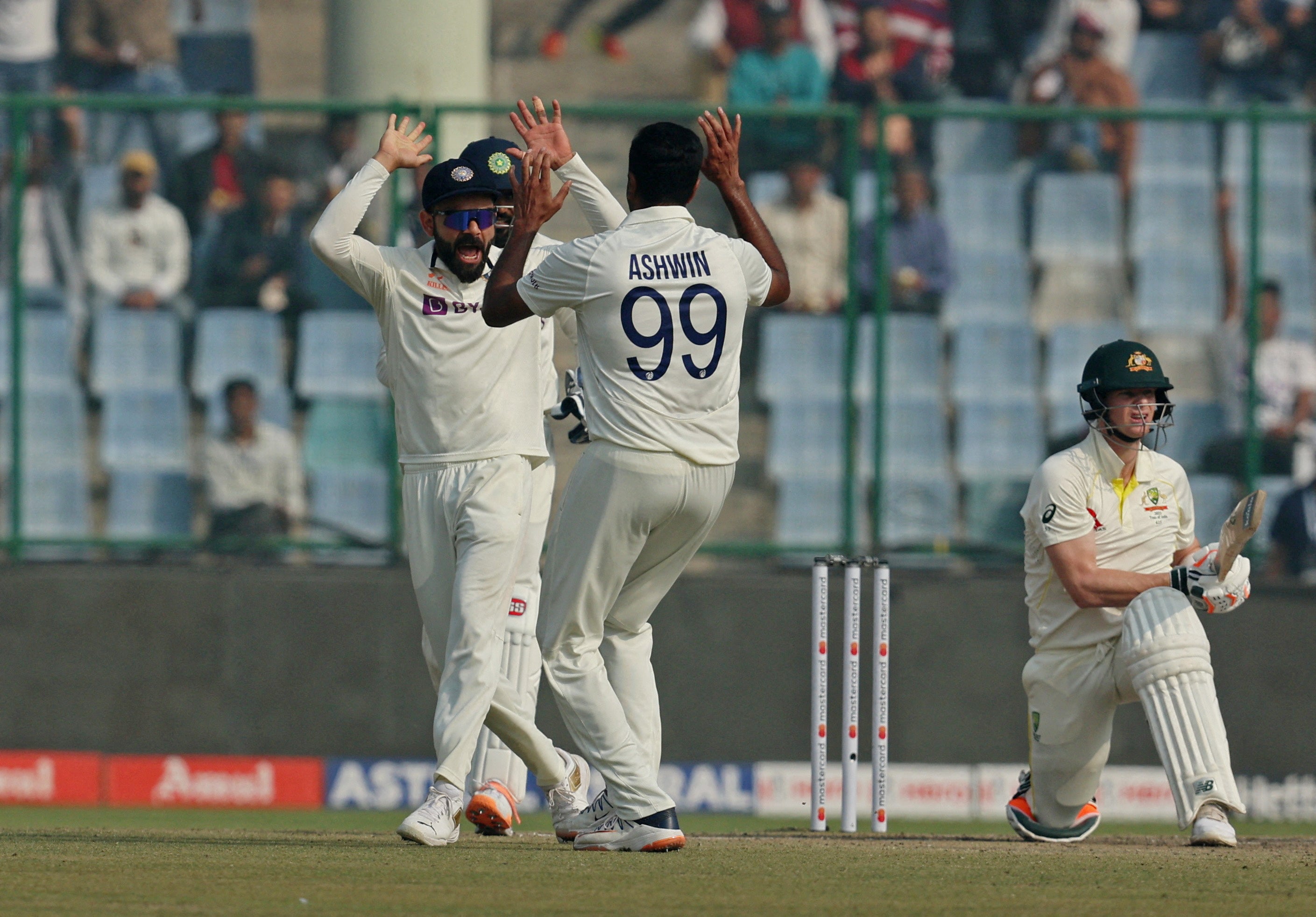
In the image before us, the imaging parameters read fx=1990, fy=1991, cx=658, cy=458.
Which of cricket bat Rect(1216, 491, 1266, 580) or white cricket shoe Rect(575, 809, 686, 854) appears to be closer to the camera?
white cricket shoe Rect(575, 809, 686, 854)

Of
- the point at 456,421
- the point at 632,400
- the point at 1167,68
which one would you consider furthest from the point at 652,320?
the point at 1167,68

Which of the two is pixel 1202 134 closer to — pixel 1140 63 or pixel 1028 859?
pixel 1140 63

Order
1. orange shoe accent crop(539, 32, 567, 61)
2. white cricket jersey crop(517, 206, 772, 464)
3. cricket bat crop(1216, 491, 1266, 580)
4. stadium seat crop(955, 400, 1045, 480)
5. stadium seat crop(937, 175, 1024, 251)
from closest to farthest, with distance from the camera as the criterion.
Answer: white cricket jersey crop(517, 206, 772, 464)
cricket bat crop(1216, 491, 1266, 580)
stadium seat crop(955, 400, 1045, 480)
stadium seat crop(937, 175, 1024, 251)
orange shoe accent crop(539, 32, 567, 61)

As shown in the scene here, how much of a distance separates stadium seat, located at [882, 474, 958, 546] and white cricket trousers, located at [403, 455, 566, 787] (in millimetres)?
4124

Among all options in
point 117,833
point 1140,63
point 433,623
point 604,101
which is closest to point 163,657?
point 117,833

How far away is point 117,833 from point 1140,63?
880cm

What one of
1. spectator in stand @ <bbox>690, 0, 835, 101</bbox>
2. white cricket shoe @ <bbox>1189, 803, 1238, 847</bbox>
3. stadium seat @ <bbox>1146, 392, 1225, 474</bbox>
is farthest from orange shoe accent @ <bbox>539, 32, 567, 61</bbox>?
white cricket shoe @ <bbox>1189, 803, 1238, 847</bbox>

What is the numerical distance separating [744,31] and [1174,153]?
343cm

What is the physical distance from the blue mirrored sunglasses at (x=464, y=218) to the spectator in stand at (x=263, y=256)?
4.19 meters

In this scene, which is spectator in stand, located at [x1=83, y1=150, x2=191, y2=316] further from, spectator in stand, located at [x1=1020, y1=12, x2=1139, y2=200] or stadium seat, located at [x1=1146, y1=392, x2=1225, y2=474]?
spectator in stand, located at [x1=1020, y1=12, x2=1139, y2=200]

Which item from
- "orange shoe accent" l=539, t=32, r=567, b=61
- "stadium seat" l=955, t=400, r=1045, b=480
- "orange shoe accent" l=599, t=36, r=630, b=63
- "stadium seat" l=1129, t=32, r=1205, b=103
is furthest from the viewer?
"orange shoe accent" l=539, t=32, r=567, b=61

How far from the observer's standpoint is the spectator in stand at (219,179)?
9.88 m

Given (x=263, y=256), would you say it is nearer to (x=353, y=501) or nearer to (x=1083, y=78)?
(x=353, y=501)

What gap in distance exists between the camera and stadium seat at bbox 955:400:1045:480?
32.2 feet
